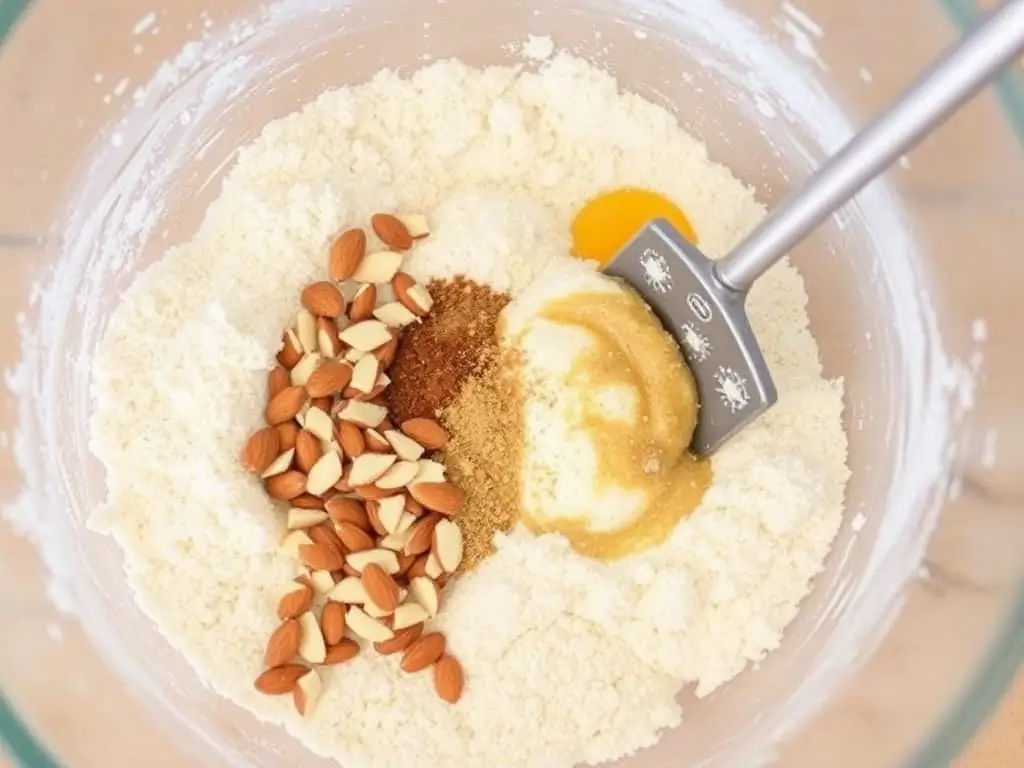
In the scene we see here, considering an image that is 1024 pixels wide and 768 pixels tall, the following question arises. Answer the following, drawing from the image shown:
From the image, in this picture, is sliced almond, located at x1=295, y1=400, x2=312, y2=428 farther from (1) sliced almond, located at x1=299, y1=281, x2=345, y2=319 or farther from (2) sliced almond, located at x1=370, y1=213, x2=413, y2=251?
(2) sliced almond, located at x1=370, y1=213, x2=413, y2=251

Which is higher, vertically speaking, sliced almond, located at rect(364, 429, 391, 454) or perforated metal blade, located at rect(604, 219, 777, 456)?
sliced almond, located at rect(364, 429, 391, 454)

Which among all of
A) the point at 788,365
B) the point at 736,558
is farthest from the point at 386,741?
the point at 788,365

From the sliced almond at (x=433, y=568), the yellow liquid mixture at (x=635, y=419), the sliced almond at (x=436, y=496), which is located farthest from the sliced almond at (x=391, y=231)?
the sliced almond at (x=433, y=568)

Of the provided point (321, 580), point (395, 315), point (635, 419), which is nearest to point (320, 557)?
point (321, 580)

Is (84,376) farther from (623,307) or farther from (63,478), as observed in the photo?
(623,307)

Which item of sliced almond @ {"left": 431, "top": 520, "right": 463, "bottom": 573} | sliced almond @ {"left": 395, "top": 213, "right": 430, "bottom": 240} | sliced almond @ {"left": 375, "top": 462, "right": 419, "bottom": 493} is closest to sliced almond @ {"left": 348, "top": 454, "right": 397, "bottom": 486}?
sliced almond @ {"left": 375, "top": 462, "right": 419, "bottom": 493}

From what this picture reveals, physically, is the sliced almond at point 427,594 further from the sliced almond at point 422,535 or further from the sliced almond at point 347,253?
the sliced almond at point 347,253
